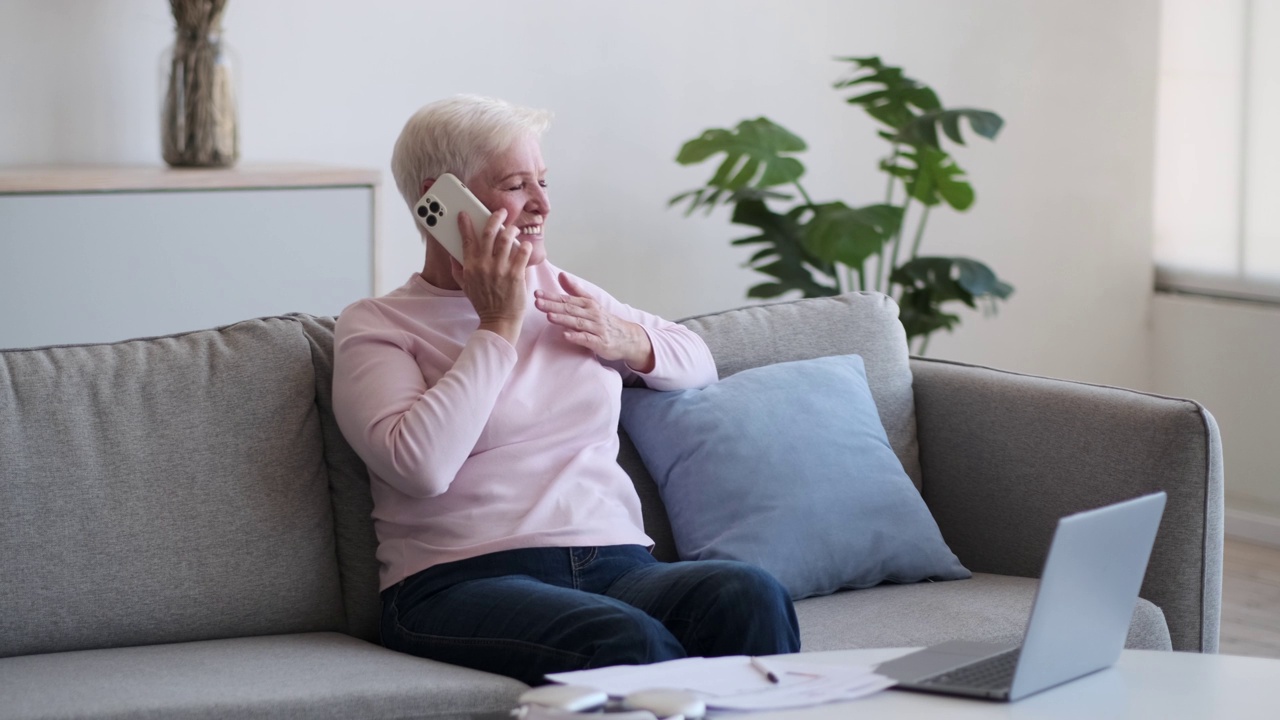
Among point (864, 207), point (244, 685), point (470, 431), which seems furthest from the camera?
point (864, 207)

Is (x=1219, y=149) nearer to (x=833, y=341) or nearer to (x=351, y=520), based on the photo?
(x=833, y=341)

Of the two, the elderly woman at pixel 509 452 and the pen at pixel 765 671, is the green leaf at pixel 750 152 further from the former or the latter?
the pen at pixel 765 671

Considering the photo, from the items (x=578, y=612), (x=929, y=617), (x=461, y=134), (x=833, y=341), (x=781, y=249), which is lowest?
(x=929, y=617)

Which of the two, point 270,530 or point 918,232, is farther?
point 918,232

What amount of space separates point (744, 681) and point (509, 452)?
734 mm

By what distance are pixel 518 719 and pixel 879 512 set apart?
1169mm

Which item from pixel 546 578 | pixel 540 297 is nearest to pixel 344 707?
pixel 546 578

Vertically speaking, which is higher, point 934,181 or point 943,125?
point 943,125

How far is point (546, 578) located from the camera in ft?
6.10

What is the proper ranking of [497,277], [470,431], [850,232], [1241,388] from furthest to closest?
[1241,388] → [850,232] → [497,277] → [470,431]

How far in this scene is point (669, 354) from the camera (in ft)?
7.24

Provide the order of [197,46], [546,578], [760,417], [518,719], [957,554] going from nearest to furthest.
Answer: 1. [518,719]
2. [546,578]
3. [760,417]
4. [957,554]
5. [197,46]

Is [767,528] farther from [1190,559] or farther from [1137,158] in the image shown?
[1137,158]

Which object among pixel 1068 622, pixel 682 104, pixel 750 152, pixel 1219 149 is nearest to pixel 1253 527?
pixel 1219 149
